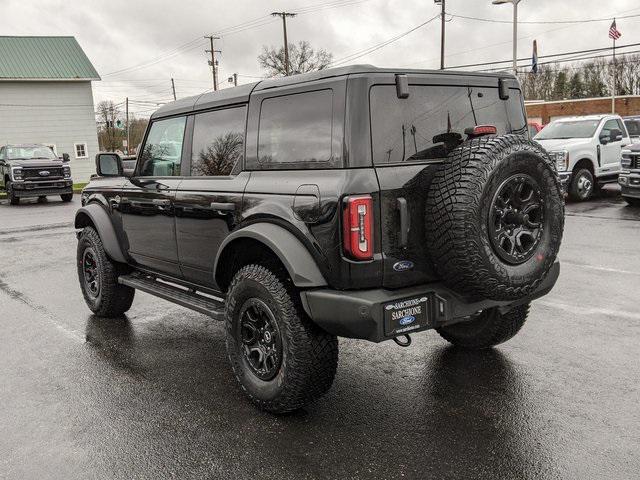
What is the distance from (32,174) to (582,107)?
4390cm

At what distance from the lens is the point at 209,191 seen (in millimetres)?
4129

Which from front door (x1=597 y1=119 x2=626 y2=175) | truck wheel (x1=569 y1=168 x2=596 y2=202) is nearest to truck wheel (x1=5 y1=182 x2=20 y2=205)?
truck wheel (x1=569 y1=168 x2=596 y2=202)

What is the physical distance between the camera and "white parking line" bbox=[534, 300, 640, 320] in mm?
5301

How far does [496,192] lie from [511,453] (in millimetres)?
1401

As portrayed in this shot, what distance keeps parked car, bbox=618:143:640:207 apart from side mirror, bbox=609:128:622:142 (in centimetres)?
258

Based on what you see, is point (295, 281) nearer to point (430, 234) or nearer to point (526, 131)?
point (430, 234)

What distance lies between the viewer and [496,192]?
3.21 metres

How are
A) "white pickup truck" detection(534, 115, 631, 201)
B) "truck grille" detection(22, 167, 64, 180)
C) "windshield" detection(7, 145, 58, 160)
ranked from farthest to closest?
"windshield" detection(7, 145, 58, 160)
"truck grille" detection(22, 167, 64, 180)
"white pickup truck" detection(534, 115, 631, 201)

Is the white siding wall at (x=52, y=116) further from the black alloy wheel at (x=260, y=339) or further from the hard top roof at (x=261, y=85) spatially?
the black alloy wheel at (x=260, y=339)

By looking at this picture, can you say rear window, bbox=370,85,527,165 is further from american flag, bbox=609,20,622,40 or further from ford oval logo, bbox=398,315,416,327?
american flag, bbox=609,20,622,40

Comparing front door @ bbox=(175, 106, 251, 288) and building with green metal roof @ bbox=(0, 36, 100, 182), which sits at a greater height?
building with green metal roof @ bbox=(0, 36, 100, 182)

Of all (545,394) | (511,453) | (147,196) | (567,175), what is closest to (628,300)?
(545,394)

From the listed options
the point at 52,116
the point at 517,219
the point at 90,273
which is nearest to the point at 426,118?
the point at 517,219

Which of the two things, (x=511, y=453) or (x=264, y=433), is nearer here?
(x=511, y=453)
